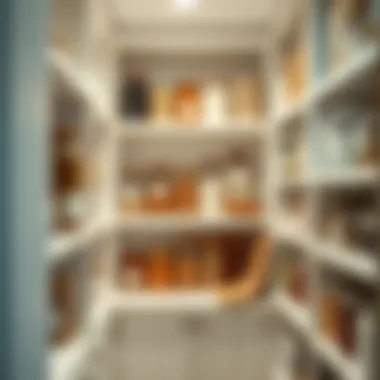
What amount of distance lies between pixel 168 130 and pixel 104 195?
1.48ft

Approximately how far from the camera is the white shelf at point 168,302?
2.79 metres

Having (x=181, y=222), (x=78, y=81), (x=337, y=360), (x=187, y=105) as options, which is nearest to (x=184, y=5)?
(x=187, y=105)

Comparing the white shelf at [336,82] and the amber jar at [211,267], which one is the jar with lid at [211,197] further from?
the white shelf at [336,82]

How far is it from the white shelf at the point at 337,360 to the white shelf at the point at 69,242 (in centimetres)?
81

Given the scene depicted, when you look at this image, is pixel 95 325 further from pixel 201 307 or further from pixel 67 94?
pixel 67 94

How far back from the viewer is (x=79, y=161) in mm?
1793

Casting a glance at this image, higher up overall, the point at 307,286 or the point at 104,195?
the point at 104,195

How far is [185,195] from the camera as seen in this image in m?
2.90

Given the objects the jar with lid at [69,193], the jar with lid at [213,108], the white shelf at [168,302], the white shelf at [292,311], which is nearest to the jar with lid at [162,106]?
the jar with lid at [213,108]

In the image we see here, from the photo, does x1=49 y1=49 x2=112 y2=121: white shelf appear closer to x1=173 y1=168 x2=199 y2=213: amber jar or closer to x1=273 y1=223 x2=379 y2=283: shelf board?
x1=173 y1=168 x2=199 y2=213: amber jar

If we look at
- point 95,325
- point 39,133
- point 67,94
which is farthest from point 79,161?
point 39,133

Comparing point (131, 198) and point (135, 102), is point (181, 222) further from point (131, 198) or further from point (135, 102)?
point (135, 102)

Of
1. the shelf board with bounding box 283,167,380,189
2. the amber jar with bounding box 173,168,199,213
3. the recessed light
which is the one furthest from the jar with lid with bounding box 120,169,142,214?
the recessed light

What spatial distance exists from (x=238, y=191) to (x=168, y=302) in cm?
66
